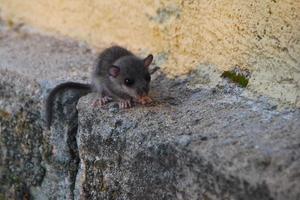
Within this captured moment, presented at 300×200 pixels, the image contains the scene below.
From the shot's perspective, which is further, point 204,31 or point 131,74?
point 131,74

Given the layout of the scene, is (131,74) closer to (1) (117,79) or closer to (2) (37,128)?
(1) (117,79)

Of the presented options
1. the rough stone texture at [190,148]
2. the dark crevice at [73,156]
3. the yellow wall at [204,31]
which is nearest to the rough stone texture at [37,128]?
the dark crevice at [73,156]

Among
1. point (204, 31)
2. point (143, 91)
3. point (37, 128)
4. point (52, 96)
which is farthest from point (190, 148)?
point (37, 128)

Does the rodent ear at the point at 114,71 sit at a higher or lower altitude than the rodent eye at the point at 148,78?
lower

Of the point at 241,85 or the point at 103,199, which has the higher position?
the point at 241,85

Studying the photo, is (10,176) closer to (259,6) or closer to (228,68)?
(228,68)

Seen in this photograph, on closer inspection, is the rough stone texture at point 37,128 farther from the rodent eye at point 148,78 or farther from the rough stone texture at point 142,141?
the rodent eye at point 148,78

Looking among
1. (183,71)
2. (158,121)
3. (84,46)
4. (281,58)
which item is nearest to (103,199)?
(158,121)
